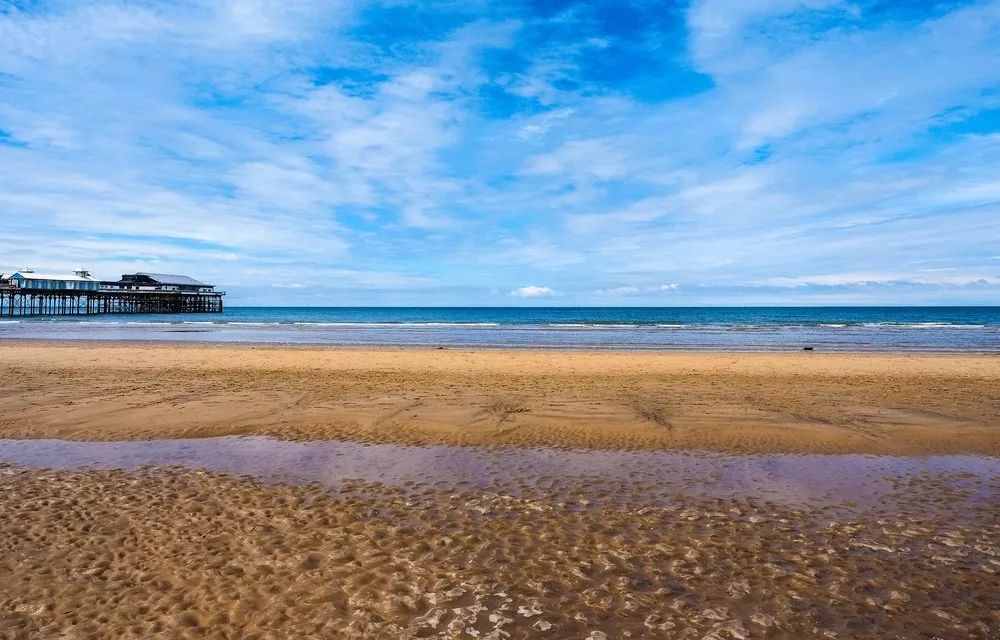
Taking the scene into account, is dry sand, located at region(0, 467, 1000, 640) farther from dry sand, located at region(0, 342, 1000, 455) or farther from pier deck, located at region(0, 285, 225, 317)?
pier deck, located at region(0, 285, 225, 317)

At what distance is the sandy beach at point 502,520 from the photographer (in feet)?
14.3

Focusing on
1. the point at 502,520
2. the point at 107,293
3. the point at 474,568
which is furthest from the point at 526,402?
the point at 107,293

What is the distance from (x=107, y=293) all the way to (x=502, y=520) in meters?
106

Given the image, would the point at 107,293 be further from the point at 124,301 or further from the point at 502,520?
the point at 502,520

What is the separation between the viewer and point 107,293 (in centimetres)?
9150

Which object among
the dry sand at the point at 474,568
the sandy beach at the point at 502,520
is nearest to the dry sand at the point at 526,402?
the sandy beach at the point at 502,520

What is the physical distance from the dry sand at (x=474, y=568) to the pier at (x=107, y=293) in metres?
89.2

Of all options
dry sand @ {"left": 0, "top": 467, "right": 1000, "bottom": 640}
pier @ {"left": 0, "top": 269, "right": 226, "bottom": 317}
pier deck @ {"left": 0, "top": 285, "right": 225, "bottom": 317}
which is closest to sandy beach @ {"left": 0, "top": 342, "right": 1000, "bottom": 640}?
dry sand @ {"left": 0, "top": 467, "right": 1000, "bottom": 640}

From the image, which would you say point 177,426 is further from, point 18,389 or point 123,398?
point 18,389

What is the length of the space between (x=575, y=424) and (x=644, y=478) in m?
3.39

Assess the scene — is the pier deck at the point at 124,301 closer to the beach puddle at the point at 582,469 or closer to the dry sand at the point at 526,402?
the dry sand at the point at 526,402

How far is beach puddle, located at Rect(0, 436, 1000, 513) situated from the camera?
287 inches

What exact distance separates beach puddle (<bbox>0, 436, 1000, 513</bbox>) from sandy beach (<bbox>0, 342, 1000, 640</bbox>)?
61 mm

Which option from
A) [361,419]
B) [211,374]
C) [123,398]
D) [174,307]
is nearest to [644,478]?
[361,419]
